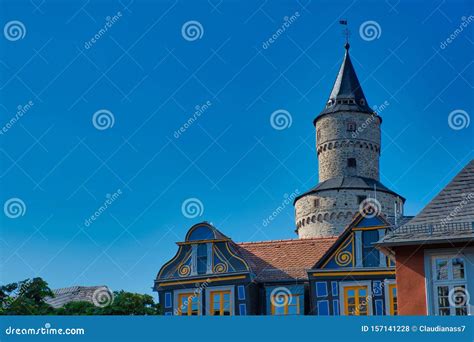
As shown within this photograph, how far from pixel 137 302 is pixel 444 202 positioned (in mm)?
11513

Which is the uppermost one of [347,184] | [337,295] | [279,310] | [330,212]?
[347,184]

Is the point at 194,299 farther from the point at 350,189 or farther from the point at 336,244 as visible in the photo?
the point at 350,189

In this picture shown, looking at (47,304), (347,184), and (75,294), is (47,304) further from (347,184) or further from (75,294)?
(347,184)

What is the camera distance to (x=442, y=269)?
24.5 metres

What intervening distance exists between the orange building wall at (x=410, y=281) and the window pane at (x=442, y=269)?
0.38 metres

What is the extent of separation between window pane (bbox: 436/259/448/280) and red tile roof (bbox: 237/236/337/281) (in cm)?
864

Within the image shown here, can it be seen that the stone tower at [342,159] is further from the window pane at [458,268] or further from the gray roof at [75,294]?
the window pane at [458,268]

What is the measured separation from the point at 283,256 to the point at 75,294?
24.9ft

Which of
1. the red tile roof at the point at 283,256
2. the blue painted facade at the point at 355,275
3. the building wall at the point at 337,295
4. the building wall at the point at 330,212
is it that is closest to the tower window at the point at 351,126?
the building wall at the point at 330,212

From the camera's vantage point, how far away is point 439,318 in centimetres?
1936

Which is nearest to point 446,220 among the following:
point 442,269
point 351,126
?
point 442,269

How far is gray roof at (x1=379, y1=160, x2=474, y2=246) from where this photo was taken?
24.3 meters

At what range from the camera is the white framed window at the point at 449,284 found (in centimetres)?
2406

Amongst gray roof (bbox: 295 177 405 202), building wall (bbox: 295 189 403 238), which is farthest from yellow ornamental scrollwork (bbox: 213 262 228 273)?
gray roof (bbox: 295 177 405 202)
